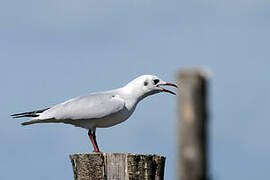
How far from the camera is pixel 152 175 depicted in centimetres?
853

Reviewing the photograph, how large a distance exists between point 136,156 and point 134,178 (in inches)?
11.8

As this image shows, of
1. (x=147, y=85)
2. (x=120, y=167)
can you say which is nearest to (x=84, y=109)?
(x=147, y=85)

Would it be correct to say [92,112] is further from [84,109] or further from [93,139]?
[93,139]

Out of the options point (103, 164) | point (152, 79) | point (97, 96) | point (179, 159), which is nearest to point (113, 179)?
point (103, 164)

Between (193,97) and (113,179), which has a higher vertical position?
(193,97)

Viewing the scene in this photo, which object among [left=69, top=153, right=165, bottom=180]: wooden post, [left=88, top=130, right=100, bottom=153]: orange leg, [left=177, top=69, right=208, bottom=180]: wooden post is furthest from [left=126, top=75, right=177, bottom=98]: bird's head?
[left=177, top=69, right=208, bottom=180]: wooden post

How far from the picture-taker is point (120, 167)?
849cm

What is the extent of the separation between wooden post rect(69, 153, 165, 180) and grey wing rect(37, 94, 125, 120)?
3458 mm

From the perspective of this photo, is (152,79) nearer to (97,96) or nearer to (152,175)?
(97,96)

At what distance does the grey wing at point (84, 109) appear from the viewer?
12.1 meters

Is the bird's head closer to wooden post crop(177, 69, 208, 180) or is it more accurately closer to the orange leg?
the orange leg

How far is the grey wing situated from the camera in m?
12.1

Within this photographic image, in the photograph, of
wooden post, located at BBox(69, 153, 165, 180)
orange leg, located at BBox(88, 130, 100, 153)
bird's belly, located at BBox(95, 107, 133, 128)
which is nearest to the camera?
wooden post, located at BBox(69, 153, 165, 180)

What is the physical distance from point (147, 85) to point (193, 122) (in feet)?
26.5
